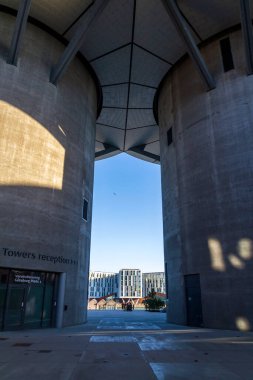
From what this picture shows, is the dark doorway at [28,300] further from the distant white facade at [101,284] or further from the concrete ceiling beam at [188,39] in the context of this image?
the distant white facade at [101,284]

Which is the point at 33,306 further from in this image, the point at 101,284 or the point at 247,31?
the point at 101,284

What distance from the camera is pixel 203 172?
72.5 feet

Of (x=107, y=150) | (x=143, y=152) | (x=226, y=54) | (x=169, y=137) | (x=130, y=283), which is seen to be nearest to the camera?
(x=226, y=54)

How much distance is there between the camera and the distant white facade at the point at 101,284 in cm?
19325

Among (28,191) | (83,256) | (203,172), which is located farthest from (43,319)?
(203,172)

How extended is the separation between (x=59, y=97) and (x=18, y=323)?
1662cm

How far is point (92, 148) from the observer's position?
1110 inches

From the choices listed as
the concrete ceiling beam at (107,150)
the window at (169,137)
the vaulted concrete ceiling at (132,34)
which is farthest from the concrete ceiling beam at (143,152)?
the window at (169,137)

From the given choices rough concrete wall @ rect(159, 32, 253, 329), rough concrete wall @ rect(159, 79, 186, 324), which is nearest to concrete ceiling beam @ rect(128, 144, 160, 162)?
rough concrete wall @ rect(159, 79, 186, 324)

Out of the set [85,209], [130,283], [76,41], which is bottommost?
[130,283]

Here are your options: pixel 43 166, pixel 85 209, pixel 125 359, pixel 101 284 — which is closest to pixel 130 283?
pixel 101 284

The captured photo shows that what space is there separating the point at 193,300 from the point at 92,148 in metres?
16.1

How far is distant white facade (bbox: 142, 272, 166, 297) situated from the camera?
586ft

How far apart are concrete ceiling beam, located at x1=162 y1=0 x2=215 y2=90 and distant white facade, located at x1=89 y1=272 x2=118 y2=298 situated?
18137 cm
